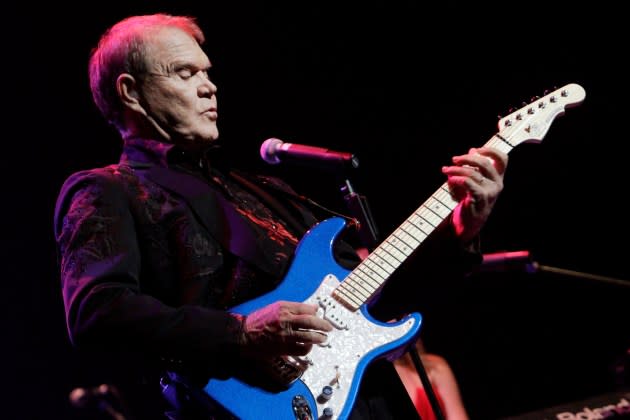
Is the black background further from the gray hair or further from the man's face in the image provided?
the man's face

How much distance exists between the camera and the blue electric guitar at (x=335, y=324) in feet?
5.70

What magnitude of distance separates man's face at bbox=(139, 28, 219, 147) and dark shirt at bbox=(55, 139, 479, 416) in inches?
5.5

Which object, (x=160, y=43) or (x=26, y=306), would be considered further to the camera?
(x=26, y=306)

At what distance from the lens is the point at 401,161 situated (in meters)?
5.07

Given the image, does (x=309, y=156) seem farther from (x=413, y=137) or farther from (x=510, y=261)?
(x=413, y=137)

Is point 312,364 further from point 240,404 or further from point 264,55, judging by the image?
point 264,55

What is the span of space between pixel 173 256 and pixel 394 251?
2.43ft

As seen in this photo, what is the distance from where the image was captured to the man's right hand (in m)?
1.64

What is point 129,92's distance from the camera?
2.48m

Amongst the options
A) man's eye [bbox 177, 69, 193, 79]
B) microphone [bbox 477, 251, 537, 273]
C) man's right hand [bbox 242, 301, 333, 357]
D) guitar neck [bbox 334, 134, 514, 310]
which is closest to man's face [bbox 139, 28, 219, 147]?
man's eye [bbox 177, 69, 193, 79]

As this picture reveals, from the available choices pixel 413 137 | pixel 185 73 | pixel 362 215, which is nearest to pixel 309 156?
pixel 362 215

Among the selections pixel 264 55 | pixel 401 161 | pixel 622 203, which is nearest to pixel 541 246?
pixel 622 203

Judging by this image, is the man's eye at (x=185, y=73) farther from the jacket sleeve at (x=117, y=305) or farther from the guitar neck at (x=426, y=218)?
the guitar neck at (x=426, y=218)

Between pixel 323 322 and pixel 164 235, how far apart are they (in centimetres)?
63
